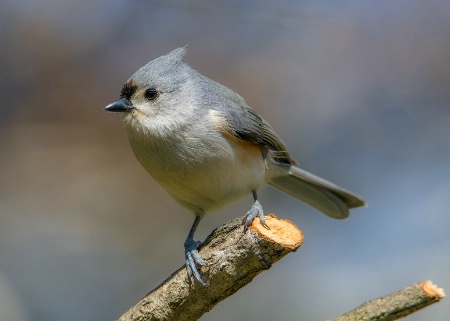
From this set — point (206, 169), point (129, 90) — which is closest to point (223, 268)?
point (206, 169)

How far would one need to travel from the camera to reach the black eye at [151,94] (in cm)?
347

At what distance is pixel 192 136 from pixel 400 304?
1.48 m

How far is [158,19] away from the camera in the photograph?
20.7 ft

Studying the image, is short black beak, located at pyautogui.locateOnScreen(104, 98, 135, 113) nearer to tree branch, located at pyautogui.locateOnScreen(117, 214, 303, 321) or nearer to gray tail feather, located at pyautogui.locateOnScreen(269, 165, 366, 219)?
tree branch, located at pyautogui.locateOnScreen(117, 214, 303, 321)

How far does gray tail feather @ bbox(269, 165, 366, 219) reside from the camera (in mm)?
4152

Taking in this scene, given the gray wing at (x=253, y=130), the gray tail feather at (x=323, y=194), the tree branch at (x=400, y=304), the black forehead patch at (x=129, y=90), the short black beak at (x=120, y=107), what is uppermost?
the black forehead patch at (x=129, y=90)

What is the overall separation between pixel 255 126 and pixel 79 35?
10.5 ft

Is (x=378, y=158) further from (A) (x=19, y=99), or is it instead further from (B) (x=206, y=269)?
(B) (x=206, y=269)

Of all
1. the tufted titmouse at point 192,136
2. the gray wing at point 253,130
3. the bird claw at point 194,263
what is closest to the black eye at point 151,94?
the tufted titmouse at point 192,136

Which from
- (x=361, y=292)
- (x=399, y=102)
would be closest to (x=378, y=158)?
(x=399, y=102)

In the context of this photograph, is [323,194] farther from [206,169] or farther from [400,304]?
[400,304]

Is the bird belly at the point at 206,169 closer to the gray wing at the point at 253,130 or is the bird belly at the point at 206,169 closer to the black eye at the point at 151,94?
the gray wing at the point at 253,130

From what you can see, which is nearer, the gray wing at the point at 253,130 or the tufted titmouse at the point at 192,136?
the tufted titmouse at the point at 192,136

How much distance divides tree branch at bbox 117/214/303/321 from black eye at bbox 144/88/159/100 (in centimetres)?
98
